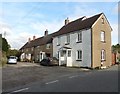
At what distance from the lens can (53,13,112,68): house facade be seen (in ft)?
112

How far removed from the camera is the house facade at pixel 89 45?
34.1 metres

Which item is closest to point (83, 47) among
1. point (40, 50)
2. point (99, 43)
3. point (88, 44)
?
point (88, 44)

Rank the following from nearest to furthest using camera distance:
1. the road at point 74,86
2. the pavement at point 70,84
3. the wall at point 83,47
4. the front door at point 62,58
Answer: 1. the road at point 74,86
2. the pavement at point 70,84
3. the wall at point 83,47
4. the front door at point 62,58

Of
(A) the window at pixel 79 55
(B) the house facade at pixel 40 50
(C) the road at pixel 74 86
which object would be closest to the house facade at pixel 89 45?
(A) the window at pixel 79 55

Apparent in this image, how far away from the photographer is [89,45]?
34.2 metres

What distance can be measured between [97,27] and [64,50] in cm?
775

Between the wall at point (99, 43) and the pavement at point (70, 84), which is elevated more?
the wall at point (99, 43)

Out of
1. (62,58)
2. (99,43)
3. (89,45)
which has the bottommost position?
(62,58)

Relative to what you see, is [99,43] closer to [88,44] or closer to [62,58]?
[88,44]

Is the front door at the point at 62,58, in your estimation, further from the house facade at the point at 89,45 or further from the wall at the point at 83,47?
the wall at the point at 83,47

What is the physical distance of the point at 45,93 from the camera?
36.9 feet

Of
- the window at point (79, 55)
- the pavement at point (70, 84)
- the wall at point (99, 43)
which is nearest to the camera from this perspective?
the pavement at point (70, 84)

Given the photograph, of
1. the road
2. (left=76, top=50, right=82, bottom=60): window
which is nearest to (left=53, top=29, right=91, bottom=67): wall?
(left=76, top=50, right=82, bottom=60): window

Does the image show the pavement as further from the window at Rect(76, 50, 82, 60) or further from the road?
the window at Rect(76, 50, 82, 60)
